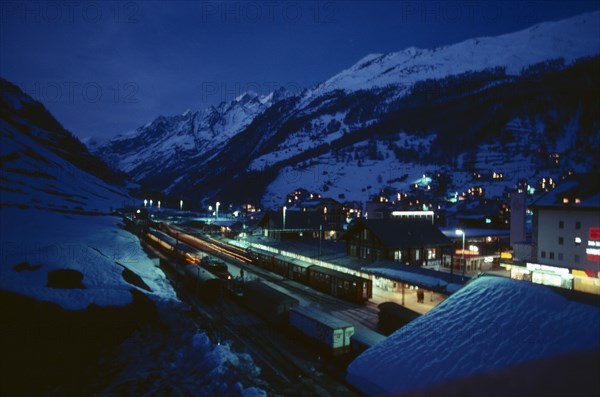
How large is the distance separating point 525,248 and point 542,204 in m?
7.80

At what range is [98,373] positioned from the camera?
66.5 ft

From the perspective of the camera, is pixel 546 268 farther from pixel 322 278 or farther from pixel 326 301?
pixel 326 301

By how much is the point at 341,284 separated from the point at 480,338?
1914cm

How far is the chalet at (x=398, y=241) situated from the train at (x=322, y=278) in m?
6.77

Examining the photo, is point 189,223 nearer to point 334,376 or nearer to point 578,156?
point 334,376

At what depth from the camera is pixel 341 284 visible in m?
32.6

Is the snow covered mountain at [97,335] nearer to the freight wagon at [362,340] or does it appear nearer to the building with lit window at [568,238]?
the freight wagon at [362,340]

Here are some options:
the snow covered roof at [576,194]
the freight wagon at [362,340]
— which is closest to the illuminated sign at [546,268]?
the snow covered roof at [576,194]

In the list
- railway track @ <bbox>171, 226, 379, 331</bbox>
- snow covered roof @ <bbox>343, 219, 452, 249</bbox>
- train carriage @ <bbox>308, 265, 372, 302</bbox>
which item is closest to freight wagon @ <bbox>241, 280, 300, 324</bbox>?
railway track @ <bbox>171, 226, 379, 331</bbox>

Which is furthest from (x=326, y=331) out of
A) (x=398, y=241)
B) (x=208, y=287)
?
(x=398, y=241)

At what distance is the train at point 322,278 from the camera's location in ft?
101

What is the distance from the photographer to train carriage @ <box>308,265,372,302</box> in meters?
30.7

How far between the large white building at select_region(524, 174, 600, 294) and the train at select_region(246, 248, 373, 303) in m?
21.9

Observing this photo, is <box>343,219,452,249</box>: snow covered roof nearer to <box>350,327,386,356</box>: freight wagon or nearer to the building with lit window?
the building with lit window
